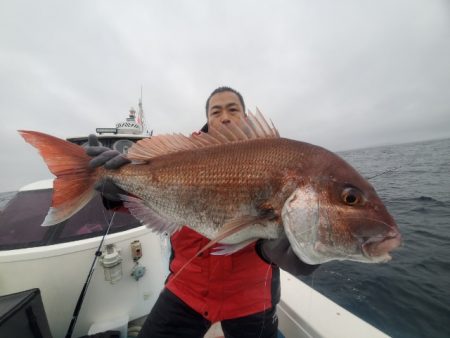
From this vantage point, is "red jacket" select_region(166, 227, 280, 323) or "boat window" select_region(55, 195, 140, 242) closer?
"red jacket" select_region(166, 227, 280, 323)

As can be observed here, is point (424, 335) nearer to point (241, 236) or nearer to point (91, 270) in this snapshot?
point (241, 236)

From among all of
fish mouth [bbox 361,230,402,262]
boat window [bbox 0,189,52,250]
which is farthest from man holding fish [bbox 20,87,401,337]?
boat window [bbox 0,189,52,250]

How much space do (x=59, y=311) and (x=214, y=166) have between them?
320 centimetres

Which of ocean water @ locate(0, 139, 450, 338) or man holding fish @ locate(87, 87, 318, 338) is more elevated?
man holding fish @ locate(87, 87, 318, 338)

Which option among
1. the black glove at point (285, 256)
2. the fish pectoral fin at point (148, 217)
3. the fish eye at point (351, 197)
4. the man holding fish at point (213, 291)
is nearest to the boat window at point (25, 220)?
the man holding fish at point (213, 291)

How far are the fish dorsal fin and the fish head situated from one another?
0.51m

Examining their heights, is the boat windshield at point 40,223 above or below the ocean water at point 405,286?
above

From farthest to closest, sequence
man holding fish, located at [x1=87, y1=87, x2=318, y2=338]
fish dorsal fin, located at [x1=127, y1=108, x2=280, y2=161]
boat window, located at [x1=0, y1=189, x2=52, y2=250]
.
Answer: boat window, located at [x1=0, y1=189, x2=52, y2=250] < man holding fish, located at [x1=87, y1=87, x2=318, y2=338] < fish dorsal fin, located at [x1=127, y1=108, x2=280, y2=161]

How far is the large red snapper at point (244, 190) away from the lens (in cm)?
127

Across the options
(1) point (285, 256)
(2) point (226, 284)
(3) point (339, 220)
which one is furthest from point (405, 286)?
(3) point (339, 220)

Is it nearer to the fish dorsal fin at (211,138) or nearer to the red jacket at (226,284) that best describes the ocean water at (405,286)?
the red jacket at (226,284)

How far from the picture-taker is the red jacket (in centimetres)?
206

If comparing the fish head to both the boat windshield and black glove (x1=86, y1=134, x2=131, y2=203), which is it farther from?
the boat windshield

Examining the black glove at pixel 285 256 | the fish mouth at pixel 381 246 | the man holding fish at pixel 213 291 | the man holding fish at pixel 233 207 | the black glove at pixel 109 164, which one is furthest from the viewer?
the man holding fish at pixel 213 291
